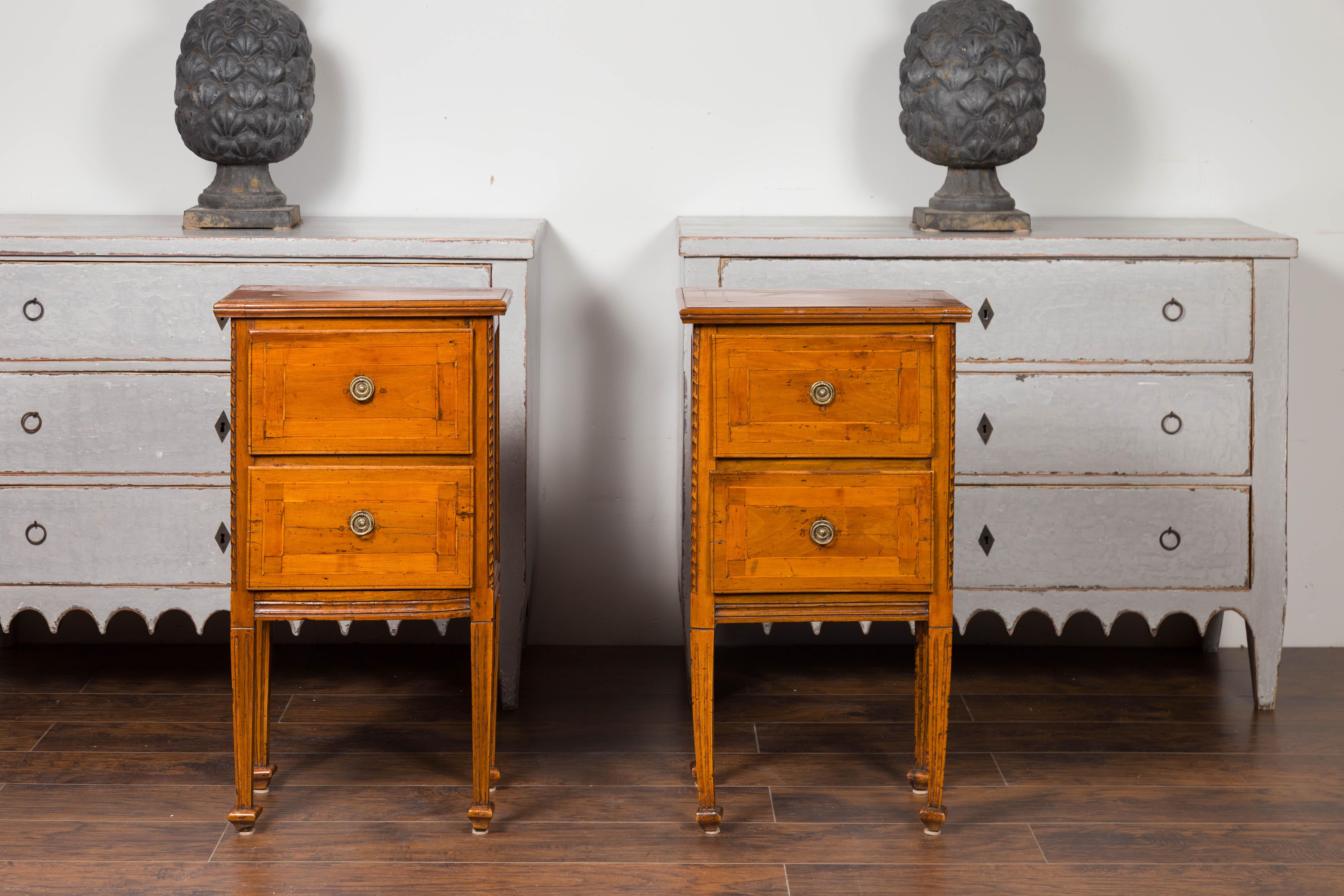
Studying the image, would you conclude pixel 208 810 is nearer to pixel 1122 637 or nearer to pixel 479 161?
pixel 479 161

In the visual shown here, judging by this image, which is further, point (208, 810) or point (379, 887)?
point (208, 810)

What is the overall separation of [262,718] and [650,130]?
5.02 ft

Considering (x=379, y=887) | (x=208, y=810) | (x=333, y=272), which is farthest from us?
(x=333, y=272)

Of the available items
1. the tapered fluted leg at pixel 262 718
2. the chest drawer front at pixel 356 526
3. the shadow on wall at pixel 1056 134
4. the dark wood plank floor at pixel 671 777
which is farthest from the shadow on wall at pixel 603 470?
the chest drawer front at pixel 356 526

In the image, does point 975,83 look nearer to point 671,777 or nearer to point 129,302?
point 671,777

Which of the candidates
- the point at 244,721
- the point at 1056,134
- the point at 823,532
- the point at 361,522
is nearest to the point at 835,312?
the point at 823,532

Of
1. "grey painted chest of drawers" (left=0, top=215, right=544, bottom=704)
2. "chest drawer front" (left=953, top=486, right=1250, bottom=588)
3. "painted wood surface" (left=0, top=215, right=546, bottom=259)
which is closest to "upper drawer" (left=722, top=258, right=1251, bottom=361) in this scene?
"chest drawer front" (left=953, top=486, right=1250, bottom=588)

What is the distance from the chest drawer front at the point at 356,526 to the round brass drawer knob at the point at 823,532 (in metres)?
0.52

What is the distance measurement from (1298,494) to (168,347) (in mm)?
2526

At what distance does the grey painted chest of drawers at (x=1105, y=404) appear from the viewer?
2.46m

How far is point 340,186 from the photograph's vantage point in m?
2.90

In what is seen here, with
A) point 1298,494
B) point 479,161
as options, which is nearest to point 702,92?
point 479,161

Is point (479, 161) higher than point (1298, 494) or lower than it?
higher

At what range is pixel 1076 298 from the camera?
8.09 ft
